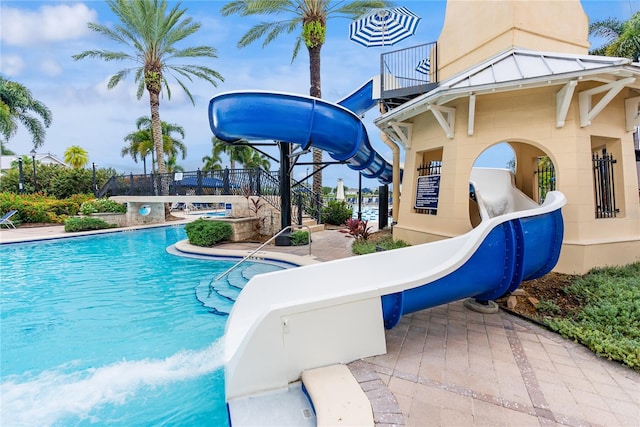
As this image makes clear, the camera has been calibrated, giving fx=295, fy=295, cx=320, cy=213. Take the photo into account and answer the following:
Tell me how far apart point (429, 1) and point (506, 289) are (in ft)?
35.1

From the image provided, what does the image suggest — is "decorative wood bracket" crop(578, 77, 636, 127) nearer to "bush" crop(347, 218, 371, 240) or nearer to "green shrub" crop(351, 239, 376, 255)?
"green shrub" crop(351, 239, 376, 255)

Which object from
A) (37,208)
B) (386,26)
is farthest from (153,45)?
(386,26)

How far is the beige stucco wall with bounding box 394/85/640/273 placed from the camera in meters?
5.96

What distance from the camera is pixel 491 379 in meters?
2.93

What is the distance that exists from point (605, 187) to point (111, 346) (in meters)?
10.6

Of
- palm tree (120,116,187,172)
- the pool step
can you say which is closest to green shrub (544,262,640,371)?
the pool step

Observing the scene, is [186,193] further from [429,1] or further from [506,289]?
[506,289]

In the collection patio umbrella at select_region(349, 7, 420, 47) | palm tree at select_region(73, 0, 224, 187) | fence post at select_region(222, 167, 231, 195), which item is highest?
palm tree at select_region(73, 0, 224, 187)

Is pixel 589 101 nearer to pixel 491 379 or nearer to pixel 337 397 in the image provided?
pixel 491 379

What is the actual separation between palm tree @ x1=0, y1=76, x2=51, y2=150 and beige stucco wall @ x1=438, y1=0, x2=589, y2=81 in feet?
98.4

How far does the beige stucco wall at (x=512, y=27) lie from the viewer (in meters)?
7.20

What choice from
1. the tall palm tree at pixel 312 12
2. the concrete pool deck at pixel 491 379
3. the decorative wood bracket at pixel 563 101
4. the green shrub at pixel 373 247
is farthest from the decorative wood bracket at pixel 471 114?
the tall palm tree at pixel 312 12

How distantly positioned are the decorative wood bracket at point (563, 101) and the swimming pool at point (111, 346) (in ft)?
24.8

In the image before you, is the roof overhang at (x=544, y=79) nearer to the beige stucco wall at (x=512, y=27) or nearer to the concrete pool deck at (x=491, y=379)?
the beige stucco wall at (x=512, y=27)
